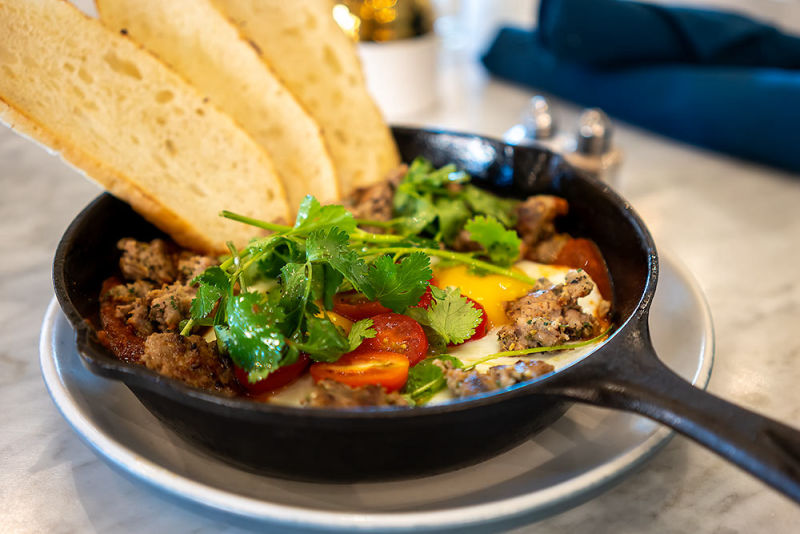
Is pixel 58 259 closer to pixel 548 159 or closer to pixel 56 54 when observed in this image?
pixel 56 54

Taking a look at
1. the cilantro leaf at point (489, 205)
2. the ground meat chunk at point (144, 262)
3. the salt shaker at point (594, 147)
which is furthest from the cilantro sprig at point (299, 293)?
the salt shaker at point (594, 147)

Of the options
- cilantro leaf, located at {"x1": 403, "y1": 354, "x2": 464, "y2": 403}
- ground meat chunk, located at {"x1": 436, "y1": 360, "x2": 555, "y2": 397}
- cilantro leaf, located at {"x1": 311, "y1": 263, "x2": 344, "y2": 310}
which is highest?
cilantro leaf, located at {"x1": 311, "y1": 263, "x2": 344, "y2": 310}

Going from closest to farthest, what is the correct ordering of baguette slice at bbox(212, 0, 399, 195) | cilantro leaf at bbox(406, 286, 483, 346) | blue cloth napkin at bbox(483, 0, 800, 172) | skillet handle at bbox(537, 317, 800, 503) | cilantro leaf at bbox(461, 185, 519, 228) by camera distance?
skillet handle at bbox(537, 317, 800, 503), cilantro leaf at bbox(406, 286, 483, 346), cilantro leaf at bbox(461, 185, 519, 228), baguette slice at bbox(212, 0, 399, 195), blue cloth napkin at bbox(483, 0, 800, 172)

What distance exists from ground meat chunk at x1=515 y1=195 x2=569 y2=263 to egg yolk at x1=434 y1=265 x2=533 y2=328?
9.9 inches

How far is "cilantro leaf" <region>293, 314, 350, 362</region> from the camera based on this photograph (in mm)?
1428

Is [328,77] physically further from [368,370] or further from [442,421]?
[442,421]

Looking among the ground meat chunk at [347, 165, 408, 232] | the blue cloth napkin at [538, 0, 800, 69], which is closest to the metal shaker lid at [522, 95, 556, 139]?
the blue cloth napkin at [538, 0, 800, 69]

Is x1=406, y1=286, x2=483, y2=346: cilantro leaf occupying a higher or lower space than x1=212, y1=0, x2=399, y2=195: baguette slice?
lower

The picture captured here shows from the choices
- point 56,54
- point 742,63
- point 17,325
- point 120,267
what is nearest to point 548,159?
point 120,267

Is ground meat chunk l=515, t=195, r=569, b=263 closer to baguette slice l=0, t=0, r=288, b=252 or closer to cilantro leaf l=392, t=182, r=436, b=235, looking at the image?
cilantro leaf l=392, t=182, r=436, b=235

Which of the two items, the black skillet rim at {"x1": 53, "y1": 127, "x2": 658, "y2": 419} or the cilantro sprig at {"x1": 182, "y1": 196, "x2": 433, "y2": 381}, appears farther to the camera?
the cilantro sprig at {"x1": 182, "y1": 196, "x2": 433, "y2": 381}

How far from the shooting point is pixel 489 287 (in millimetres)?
1860

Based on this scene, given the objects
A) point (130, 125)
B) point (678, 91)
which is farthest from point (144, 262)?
point (678, 91)

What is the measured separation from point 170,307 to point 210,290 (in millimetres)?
213
